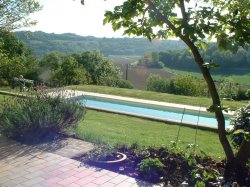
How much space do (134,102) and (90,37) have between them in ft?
157

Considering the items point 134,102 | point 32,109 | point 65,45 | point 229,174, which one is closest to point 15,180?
point 32,109

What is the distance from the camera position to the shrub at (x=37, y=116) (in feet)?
20.0

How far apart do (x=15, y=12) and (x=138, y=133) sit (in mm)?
5287

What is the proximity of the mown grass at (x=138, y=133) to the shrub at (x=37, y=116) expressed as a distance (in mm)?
473

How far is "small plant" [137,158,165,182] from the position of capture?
14.2 ft

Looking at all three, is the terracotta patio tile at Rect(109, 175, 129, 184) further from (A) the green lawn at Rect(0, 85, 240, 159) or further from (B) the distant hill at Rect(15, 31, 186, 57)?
(B) the distant hill at Rect(15, 31, 186, 57)

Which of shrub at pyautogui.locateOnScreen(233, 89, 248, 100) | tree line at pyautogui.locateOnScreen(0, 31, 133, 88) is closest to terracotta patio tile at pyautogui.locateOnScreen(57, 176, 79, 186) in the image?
tree line at pyautogui.locateOnScreen(0, 31, 133, 88)

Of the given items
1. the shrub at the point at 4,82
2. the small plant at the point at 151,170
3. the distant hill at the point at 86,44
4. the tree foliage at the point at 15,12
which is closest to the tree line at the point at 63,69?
the shrub at the point at 4,82

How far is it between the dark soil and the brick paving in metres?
0.18

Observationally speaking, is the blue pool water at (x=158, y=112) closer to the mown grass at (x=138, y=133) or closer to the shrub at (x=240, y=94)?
the mown grass at (x=138, y=133)

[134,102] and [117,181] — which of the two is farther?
[134,102]

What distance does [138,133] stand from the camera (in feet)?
24.7

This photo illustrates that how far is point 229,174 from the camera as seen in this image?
14.1 ft

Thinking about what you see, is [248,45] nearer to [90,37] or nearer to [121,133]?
[121,133]
